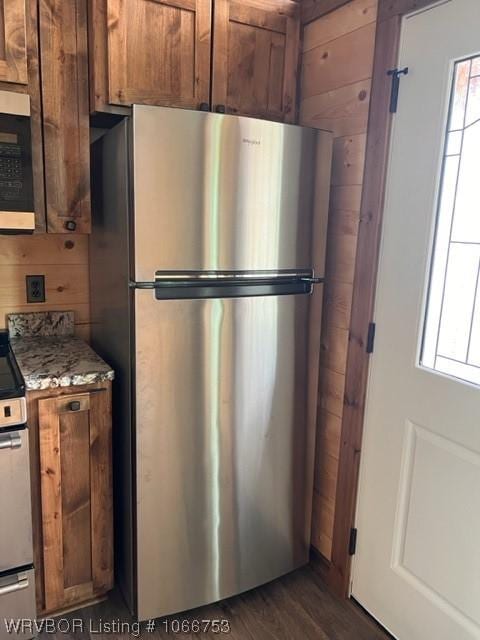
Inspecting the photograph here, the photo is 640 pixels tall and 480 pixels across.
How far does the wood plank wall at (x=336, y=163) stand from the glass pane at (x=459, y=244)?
0.37 meters

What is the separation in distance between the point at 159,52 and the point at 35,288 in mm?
1041

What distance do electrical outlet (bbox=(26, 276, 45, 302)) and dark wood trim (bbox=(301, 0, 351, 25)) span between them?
4.94ft

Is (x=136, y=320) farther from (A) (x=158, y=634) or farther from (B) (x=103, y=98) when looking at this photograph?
(A) (x=158, y=634)

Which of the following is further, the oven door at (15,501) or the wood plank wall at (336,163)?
the wood plank wall at (336,163)

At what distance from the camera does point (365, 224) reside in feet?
5.90

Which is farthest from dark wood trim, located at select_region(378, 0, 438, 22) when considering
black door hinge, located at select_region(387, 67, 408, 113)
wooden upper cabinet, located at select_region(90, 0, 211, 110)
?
wooden upper cabinet, located at select_region(90, 0, 211, 110)

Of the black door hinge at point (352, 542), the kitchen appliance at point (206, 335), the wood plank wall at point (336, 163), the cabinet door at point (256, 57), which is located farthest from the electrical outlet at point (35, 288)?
the black door hinge at point (352, 542)

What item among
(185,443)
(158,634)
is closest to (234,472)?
(185,443)

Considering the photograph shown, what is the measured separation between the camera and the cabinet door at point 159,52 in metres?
1.69

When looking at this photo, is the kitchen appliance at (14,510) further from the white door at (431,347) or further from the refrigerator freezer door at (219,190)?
the white door at (431,347)

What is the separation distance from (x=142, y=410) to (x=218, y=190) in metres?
0.75

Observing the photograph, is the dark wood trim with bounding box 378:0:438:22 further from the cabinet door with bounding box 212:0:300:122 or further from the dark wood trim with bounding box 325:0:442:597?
the cabinet door with bounding box 212:0:300:122

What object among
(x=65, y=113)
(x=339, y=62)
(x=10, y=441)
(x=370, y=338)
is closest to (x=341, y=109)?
(x=339, y=62)

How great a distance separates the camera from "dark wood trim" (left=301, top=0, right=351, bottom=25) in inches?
73.3
